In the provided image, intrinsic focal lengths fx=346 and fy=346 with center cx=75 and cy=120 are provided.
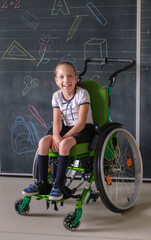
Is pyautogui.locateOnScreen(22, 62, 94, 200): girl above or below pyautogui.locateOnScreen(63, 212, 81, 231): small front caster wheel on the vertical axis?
above

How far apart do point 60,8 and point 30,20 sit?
0.28m

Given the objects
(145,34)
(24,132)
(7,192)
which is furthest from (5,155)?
(145,34)

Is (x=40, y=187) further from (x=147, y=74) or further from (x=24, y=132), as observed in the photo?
(x=147, y=74)

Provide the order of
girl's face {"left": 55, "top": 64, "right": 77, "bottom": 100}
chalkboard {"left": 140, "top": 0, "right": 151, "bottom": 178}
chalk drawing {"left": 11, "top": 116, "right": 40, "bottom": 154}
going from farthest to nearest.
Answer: chalk drawing {"left": 11, "top": 116, "right": 40, "bottom": 154}, chalkboard {"left": 140, "top": 0, "right": 151, "bottom": 178}, girl's face {"left": 55, "top": 64, "right": 77, "bottom": 100}

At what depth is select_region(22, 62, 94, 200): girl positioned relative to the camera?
2051mm

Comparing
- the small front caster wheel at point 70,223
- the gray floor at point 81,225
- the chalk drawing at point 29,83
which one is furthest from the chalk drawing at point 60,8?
the small front caster wheel at point 70,223

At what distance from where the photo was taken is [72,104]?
2.33m

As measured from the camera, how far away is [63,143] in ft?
6.74

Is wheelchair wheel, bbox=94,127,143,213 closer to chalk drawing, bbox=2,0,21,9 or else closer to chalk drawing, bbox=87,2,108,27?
chalk drawing, bbox=87,2,108,27

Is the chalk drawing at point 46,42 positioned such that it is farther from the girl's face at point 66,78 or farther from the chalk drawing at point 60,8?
the girl's face at point 66,78

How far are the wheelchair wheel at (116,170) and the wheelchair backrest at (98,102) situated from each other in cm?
13

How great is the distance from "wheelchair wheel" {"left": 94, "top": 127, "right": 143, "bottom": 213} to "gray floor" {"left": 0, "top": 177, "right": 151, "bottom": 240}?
0.09 meters

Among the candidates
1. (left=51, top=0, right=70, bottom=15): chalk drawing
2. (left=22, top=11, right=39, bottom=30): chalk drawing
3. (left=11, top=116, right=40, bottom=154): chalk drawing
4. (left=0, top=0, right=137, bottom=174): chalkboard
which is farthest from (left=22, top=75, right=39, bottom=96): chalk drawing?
(left=51, top=0, right=70, bottom=15): chalk drawing

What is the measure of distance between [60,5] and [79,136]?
1.36m
